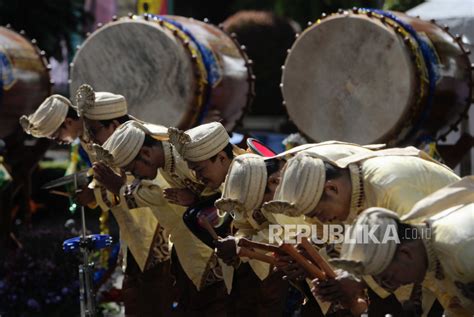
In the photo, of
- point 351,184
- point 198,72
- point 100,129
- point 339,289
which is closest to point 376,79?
point 198,72

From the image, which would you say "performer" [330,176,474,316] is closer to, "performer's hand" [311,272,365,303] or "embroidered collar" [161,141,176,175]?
"performer's hand" [311,272,365,303]

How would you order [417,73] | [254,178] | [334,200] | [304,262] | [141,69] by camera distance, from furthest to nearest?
1. [141,69]
2. [417,73]
3. [254,178]
4. [334,200]
5. [304,262]

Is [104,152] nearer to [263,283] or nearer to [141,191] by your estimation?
[141,191]

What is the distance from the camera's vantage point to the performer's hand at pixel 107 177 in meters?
6.73

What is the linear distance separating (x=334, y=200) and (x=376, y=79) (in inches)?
143

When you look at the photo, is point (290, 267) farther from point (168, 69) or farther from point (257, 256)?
point (168, 69)

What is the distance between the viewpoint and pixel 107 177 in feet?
22.1

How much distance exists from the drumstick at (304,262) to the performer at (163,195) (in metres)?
1.89

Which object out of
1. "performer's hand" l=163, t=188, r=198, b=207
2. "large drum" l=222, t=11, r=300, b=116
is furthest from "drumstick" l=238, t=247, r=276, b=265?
"large drum" l=222, t=11, r=300, b=116

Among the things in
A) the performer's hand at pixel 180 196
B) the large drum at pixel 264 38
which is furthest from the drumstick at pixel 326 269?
the large drum at pixel 264 38

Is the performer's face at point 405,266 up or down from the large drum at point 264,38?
up

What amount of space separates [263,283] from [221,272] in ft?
1.28

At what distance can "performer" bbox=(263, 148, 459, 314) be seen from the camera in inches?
181

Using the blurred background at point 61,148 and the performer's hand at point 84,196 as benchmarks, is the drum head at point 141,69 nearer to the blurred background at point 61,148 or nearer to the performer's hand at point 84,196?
the blurred background at point 61,148
